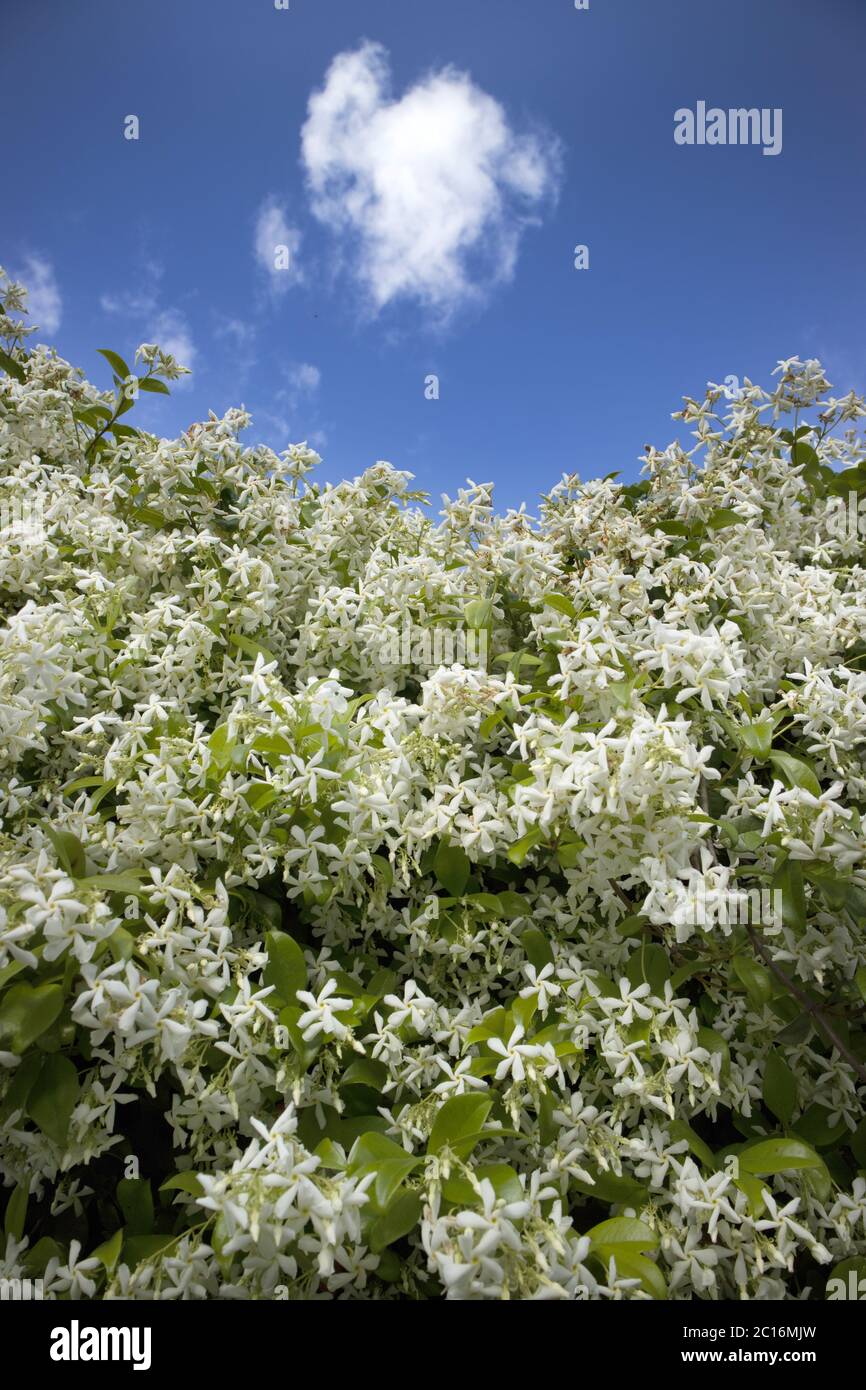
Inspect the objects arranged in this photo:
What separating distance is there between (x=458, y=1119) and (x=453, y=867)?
2.03ft

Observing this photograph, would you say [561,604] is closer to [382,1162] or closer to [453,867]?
[453,867]

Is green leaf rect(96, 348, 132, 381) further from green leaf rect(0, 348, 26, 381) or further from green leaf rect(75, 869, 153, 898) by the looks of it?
green leaf rect(75, 869, 153, 898)

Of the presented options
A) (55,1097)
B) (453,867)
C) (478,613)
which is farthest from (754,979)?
(55,1097)

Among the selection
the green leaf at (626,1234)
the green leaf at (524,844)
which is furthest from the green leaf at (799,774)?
the green leaf at (626,1234)

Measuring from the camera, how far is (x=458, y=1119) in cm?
164

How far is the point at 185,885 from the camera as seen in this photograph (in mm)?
1874

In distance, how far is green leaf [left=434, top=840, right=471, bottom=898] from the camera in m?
2.12

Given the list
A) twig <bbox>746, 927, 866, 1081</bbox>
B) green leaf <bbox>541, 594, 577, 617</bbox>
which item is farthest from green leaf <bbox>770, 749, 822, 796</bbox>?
green leaf <bbox>541, 594, 577, 617</bbox>

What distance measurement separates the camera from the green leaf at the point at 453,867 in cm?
212

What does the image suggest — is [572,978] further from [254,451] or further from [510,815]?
[254,451]

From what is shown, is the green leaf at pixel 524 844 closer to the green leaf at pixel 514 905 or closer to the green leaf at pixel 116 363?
the green leaf at pixel 514 905
